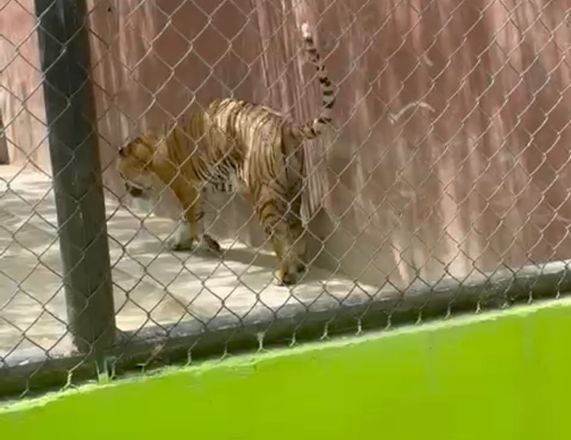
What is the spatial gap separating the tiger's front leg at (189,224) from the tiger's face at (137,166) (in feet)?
0.72

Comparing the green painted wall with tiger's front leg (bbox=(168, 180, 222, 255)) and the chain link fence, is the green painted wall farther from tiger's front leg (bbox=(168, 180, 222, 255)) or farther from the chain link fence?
tiger's front leg (bbox=(168, 180, 222, 255))

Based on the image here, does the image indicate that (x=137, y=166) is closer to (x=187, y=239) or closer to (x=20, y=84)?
(x=187, y=239)

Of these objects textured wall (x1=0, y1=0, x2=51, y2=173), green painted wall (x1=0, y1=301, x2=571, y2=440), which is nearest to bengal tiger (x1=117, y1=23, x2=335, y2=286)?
green painted wall (x1=0, y1=301, x2=571, y2=440)

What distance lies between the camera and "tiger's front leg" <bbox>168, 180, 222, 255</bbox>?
643cm

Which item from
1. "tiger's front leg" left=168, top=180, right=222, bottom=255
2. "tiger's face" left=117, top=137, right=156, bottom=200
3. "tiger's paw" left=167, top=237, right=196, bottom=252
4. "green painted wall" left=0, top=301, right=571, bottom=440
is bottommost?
"tiger's paw" left=167, top=237, right=196, bottom=252

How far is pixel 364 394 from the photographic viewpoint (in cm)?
243

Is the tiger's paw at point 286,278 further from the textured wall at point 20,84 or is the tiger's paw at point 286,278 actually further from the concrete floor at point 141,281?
the textured wall at point 20,84

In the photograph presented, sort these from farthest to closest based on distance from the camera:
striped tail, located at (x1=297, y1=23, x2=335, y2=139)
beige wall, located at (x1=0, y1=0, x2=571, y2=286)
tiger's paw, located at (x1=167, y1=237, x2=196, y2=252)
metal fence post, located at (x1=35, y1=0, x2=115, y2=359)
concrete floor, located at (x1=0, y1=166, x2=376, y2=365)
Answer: tiger's paw, located at (x1=167, y1=237, x2=196, y2=252), striped tail, located at (x1=297, y1=23, x2=335, y2=139), concrete floor, located at (x1=0, y1=166, x2=376, y2=365), beige wall, located at (x1=0, y1=0, x2=571, y2=286), metal fence post, located at (x1=35, y1=0, x2=115, y2=359)

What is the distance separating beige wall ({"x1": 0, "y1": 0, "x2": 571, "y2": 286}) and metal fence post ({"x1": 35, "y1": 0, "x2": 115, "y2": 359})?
0.57 m

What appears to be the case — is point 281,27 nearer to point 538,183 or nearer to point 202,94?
point 202,94

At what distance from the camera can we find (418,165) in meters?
4.46

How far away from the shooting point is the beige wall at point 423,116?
11.6 feet

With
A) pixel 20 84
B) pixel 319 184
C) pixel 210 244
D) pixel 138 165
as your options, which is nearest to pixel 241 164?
pixel 319 184

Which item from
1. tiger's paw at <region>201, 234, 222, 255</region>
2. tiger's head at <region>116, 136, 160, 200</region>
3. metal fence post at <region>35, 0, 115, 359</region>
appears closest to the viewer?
metal fence post at <region>35, 0, 115, 359</region>
